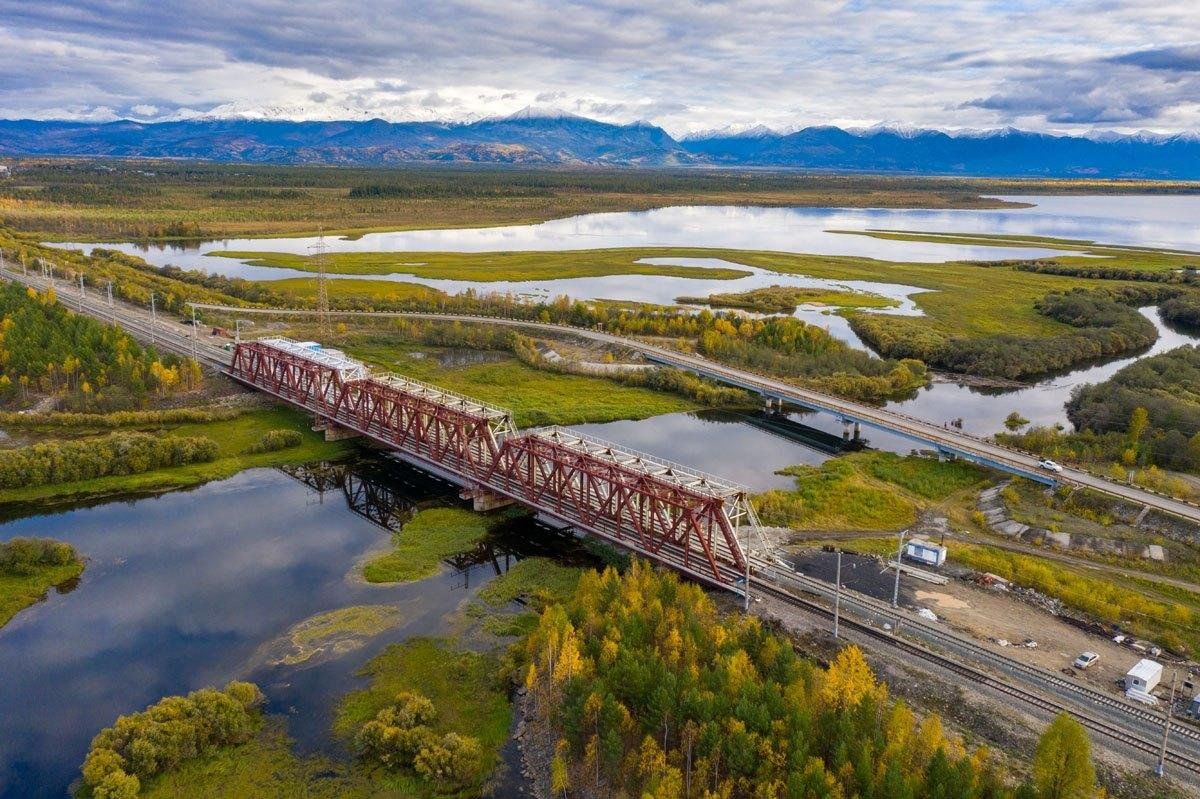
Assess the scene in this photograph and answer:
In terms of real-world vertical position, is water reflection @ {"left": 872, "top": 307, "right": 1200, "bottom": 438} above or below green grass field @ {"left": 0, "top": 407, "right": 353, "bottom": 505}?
above

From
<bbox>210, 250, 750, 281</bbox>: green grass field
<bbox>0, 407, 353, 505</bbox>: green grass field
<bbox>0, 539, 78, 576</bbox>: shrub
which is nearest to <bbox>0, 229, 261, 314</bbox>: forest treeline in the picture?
<bbox>210, 250, 750, 281</bbox>: green grass field

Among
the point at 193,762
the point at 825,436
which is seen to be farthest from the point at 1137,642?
the point at 193,762

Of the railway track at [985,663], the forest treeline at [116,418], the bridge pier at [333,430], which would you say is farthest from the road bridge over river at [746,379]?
Result: the railway track at [985,663]

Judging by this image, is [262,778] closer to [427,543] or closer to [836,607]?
[427,543]

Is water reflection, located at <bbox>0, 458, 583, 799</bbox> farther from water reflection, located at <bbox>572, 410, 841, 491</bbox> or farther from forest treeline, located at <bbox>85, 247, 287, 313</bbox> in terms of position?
forest treeline, located at <bbox>85, 247, 287, 313</bbox>

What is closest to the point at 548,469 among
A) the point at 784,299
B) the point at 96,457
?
the point at 96,457

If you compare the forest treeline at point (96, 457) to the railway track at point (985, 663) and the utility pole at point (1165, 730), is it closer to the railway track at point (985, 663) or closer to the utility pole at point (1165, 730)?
the railway track at point (985, 663)

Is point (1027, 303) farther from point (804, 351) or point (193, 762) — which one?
point (193, 762)
